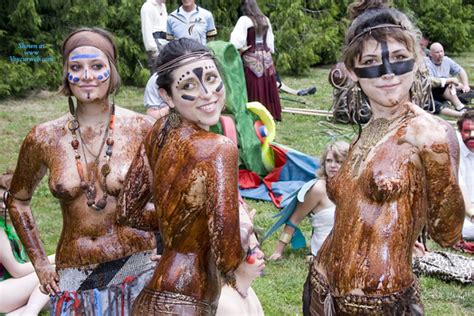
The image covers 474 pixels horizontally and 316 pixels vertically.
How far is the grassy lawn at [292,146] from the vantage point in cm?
464

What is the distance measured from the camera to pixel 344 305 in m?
2.30

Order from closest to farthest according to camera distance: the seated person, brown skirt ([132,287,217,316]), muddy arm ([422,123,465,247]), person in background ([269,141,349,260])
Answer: muddy arm ([422,123,465,247]) → brown skirt ([132,287,217,316]) → the seated person → person in background ([269,141,349,260])

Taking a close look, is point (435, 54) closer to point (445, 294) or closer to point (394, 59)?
point (445, 294)

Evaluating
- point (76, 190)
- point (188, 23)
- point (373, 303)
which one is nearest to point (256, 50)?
point (188, 23)

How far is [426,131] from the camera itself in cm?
220

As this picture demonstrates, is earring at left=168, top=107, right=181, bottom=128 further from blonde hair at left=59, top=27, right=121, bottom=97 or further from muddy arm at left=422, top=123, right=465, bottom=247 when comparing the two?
muddy arm at left=422, top=123, right=465, bottom=247

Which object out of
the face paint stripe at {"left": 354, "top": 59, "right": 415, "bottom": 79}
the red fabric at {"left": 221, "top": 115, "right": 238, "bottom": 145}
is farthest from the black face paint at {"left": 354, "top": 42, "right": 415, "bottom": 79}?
the red fabric at {"left": 221, "top": 115, "right": 238, "bottom": 145}

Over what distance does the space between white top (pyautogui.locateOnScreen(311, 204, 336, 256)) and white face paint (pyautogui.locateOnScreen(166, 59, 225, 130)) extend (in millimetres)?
2643

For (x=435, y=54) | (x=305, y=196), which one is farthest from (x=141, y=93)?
(x=305, y=196)

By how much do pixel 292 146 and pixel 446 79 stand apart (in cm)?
341

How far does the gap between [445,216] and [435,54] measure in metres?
9.26

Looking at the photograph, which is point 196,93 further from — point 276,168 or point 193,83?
point 276,168

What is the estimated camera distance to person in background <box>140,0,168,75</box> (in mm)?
8695

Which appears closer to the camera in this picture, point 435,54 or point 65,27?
point 435,54
